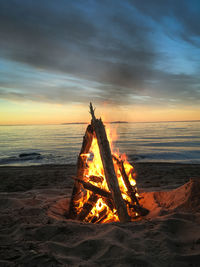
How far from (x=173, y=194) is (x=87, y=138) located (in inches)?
→ 112

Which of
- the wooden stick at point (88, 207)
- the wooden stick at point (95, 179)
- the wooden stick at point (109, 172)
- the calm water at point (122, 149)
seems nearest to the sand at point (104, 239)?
the wooden stick at point (109, 172)

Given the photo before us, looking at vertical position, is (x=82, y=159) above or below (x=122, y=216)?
above

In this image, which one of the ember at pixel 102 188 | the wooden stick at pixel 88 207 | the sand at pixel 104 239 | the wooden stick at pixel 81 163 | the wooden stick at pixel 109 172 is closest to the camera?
the sand at pixel 104 239

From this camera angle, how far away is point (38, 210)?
4301mm

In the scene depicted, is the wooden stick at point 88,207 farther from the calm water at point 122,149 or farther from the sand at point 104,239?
the calm water at point 122,149

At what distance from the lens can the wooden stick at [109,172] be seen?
12.6 feet

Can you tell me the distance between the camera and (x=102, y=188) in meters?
4.56

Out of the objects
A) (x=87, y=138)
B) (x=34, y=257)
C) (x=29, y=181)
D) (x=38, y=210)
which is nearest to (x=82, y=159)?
(x=87, y=138)

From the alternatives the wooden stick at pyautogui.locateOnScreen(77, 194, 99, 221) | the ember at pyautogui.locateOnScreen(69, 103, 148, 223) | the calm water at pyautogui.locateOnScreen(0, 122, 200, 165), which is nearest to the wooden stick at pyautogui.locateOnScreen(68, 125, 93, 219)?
the ember at pyautogui.locateOnScreen(69, 103, 148, 223)

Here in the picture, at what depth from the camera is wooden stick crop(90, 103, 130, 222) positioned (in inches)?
151

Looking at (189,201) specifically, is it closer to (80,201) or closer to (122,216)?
(122,216)

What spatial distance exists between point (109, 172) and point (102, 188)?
2.63ft

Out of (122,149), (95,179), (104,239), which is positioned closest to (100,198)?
(95,179)

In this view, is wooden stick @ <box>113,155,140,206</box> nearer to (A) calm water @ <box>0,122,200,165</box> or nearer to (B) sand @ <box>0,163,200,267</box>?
(B) sand @ <box>0,163,200,267</box>
